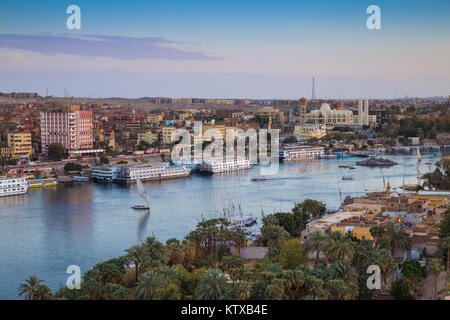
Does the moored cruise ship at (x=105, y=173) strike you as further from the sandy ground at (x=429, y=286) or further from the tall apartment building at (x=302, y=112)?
the tall apartment building at (x=302, y=112)

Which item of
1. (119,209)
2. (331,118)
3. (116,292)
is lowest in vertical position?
(119,209)

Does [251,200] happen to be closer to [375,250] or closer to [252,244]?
[252,244]

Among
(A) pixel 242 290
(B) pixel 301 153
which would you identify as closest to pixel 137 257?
(A) pixel 242 290

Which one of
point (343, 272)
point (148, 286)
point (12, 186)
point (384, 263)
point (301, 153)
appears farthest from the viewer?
point (301, 153)

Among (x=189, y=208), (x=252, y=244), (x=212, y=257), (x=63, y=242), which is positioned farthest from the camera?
(x=189, y=208)

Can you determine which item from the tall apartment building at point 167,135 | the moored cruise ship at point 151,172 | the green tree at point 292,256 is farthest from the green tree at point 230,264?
the tall apartment building at point 167,135

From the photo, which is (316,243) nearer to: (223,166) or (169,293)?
(169,293)

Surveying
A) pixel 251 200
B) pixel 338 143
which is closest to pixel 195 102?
pixel 338 143
